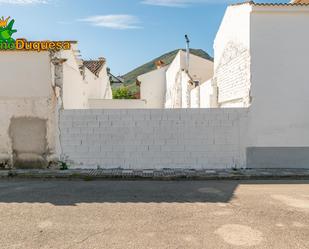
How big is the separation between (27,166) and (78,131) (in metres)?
2.16

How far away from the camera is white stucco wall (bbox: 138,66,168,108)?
1293 inches

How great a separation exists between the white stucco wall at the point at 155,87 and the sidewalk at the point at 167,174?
22663 millimetres

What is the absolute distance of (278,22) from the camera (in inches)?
432

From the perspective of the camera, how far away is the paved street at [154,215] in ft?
16.0

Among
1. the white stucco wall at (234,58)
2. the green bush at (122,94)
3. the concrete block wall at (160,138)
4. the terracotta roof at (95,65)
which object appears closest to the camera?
the concrete block wall at (160,138)

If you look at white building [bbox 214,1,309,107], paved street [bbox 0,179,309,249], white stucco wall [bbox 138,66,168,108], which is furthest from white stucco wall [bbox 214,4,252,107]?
white stucco wall [bbox 138,66,168,108]

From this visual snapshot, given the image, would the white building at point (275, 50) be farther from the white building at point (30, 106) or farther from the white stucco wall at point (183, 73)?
the white stucco wall at point (183, 73)

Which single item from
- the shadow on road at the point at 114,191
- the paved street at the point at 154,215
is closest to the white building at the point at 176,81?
the shadow on road at the point at 114,191

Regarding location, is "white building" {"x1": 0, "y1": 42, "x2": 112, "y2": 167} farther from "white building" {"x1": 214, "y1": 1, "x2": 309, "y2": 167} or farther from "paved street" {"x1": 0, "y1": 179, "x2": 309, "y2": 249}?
"white building" {"x1": 214, "y1": 1, "x2": 309, "y2": 167}

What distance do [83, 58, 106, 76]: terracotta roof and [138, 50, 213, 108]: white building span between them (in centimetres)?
596

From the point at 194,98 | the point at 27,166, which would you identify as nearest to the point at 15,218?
the point at 27,166

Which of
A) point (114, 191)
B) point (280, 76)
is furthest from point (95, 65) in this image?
point (114, 191)

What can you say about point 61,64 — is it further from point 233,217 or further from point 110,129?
point 233,217

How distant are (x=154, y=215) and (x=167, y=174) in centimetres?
390
